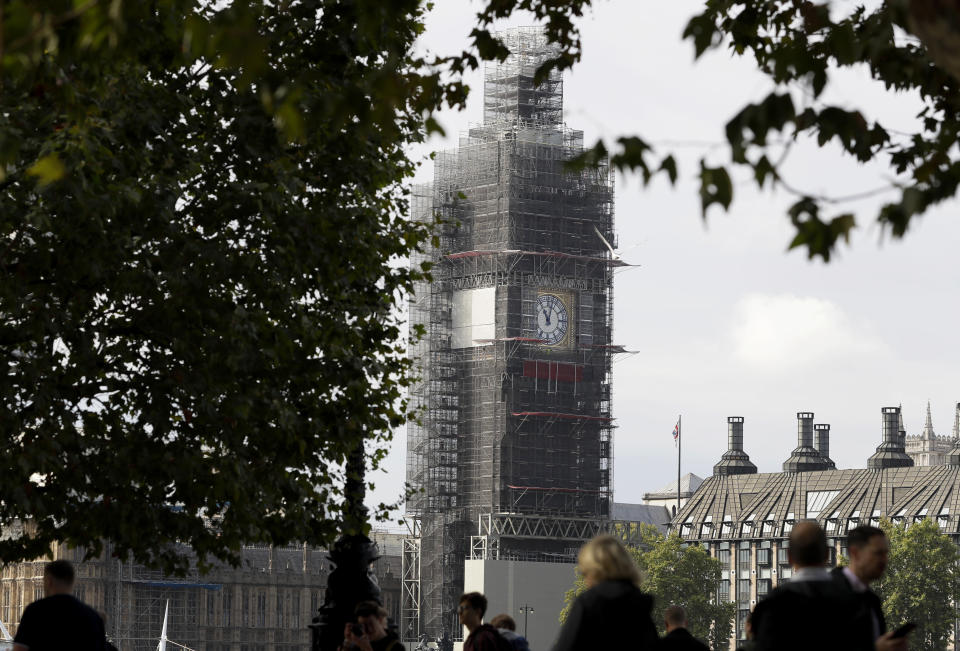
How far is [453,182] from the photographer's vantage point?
394 ft

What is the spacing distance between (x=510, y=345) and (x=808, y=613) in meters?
112

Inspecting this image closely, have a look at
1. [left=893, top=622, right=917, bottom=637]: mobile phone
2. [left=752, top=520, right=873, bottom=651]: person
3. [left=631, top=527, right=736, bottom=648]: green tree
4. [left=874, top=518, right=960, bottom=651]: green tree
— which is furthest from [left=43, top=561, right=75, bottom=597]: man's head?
[left=631, top=527, right=736, bottom=648]: green tree

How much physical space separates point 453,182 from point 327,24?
103 m

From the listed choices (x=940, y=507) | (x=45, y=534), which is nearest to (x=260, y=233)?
(x=45, y=534)

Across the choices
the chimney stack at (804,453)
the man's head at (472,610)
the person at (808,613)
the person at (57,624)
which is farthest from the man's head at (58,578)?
the chimney stack at (804,453)

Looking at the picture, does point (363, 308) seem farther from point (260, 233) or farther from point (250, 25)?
point (250, 25)

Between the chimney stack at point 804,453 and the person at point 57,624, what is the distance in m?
133

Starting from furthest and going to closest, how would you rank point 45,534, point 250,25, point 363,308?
point 363,308, point 45,534, point 250,25

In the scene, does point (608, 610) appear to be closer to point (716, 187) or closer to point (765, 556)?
point (716, 187)

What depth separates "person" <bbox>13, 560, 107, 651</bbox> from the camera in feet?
33.6

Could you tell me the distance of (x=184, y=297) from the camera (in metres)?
16.3

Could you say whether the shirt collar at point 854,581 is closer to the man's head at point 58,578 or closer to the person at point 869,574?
the person at point 869,574

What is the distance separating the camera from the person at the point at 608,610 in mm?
7449

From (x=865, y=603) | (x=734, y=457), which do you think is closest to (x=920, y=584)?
(x=734, y=457)
